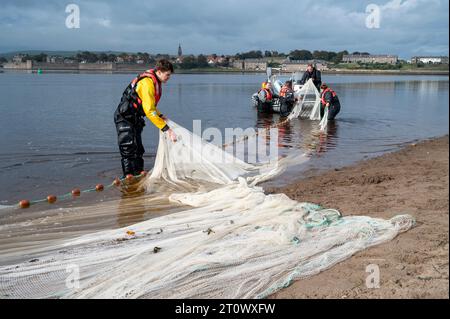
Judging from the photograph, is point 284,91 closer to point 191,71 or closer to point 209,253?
point 209,253

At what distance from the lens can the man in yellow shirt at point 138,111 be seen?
6797mm

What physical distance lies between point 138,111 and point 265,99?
14.0 meters

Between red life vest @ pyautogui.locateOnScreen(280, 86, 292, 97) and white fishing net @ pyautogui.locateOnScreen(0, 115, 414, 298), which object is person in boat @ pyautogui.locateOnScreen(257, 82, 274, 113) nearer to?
red life vest @ pyautogui.locateOnScreen(280, 86, 292, 97)

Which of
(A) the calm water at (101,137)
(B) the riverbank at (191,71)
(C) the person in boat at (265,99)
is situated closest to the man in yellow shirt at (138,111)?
(A) the calm water at (101,137)

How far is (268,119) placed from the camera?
19672mm

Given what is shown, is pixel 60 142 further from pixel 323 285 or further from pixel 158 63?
pixel 323 285

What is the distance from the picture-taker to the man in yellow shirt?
6.80 metres

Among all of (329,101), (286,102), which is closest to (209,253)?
(329,101)

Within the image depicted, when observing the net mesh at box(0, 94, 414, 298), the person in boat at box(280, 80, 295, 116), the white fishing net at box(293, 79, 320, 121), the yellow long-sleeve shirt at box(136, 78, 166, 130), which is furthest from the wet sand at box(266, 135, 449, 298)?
the person in boat at box(280, 80, 295, 116)

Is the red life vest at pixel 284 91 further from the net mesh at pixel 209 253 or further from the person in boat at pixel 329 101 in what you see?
the net mesh at pixel 209 253

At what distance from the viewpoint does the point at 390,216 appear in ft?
16.4

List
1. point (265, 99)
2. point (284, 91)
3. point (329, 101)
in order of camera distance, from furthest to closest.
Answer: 1. point (265, 99)
2. point (284, 91)
3. point (329, 101)
